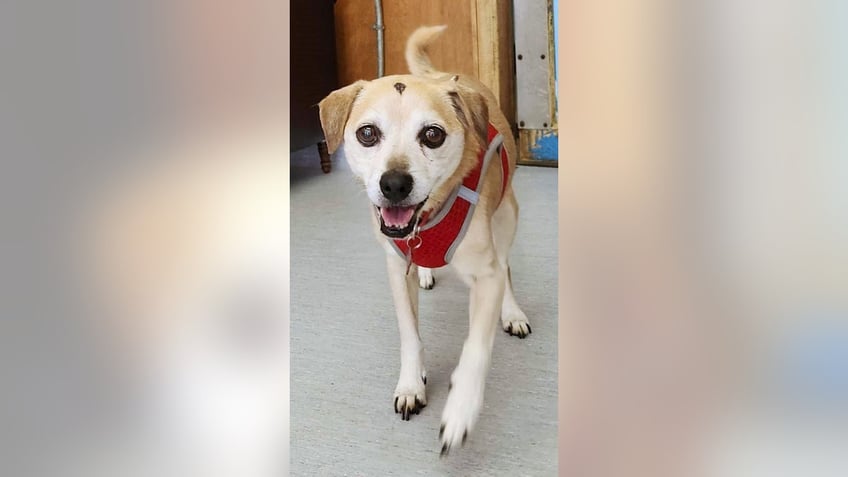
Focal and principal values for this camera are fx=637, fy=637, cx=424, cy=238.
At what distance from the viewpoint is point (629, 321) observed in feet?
1.26

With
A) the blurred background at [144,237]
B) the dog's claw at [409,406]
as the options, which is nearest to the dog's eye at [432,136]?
the blurred background at [144,237]

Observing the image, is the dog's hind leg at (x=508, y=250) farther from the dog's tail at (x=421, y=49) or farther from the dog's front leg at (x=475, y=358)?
the dog's tail at (x=421, y=49)

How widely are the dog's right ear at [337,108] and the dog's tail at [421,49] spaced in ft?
0.16

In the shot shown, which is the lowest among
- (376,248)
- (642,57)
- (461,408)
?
(461,408)

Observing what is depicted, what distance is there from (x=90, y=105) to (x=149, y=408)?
0.67ft

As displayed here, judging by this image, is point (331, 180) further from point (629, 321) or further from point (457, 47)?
point (629, 321)

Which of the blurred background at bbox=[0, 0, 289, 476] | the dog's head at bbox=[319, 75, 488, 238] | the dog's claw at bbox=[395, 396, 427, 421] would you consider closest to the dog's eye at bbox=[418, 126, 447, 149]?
the dog's head at bbox=[319, 75, 488, 238]

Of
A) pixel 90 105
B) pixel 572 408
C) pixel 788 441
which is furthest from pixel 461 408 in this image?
pixel 90 105

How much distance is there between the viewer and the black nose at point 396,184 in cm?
46

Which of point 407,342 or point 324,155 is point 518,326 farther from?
point 324,155

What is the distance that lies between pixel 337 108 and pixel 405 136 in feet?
0.21

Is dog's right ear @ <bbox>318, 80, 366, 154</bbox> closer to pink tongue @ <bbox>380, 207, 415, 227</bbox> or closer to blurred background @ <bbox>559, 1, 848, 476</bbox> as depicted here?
pink tongue @ <bbox>380, 207, 415, 227</bbox>

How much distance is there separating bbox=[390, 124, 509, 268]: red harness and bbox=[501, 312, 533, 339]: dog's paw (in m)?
0.08

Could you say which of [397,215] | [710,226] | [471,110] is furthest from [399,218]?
[710,226]
